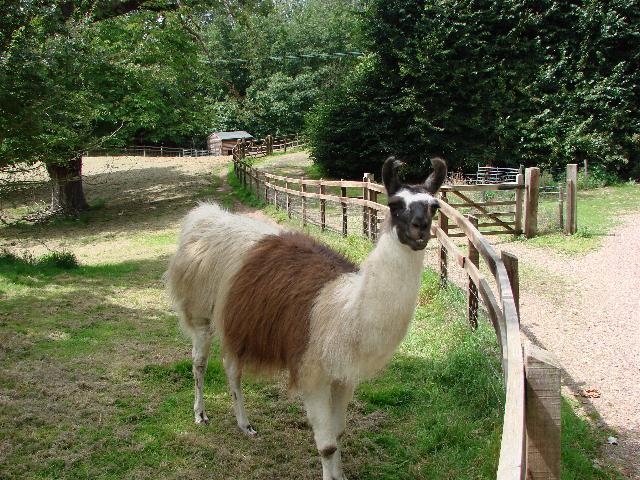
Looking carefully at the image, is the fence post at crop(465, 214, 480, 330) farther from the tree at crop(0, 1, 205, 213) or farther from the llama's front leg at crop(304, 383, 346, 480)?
the tree at crop(0, 1, 205, 213)

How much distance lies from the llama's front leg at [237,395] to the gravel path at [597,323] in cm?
276

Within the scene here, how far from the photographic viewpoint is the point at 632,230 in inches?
478

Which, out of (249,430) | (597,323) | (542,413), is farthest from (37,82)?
(597,323)

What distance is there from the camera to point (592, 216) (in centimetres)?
1417

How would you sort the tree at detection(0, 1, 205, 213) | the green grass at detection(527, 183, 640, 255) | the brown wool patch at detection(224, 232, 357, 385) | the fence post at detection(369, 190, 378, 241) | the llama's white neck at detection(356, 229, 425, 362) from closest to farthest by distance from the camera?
the llama's white neck at detection(356, 229, 425, 362), the brown wool patch at detection(224, 232, 357, 385), the tree at detection(0, 1, 205, 213), the fence post at detection(369, 190, 378, 241), the green grass at detection(527, 183, 640, 255)

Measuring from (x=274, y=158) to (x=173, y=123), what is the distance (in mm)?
14800

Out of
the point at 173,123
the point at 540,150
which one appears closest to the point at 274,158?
the point at 173,123

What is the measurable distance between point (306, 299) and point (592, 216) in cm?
1276

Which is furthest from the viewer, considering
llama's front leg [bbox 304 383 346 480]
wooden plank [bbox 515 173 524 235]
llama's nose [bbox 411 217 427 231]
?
wooden plank [bbox 515 173 524 235]

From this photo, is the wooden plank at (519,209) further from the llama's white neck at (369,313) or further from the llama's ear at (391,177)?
the llama's ear at (391,177)

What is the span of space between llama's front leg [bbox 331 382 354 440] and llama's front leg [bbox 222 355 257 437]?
3.08 ft

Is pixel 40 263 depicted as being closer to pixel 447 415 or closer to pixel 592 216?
pixel 447 415

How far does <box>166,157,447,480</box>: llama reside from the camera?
3139 mm

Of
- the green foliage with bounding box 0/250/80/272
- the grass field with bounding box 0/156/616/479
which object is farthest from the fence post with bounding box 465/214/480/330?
the green foliage with bounding box 0/250/80/272
